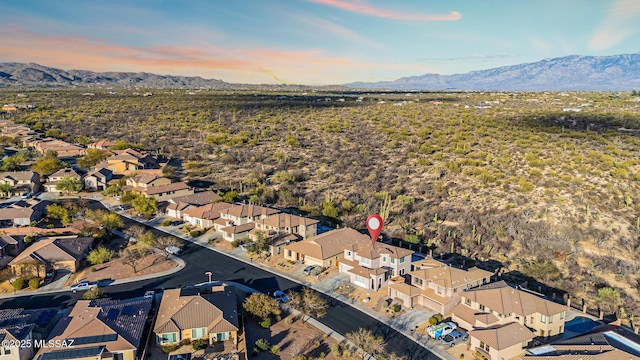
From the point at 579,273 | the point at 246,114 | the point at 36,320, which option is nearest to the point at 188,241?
the point at 36,320

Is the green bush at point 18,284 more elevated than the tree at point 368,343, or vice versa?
the tree at point 368,343

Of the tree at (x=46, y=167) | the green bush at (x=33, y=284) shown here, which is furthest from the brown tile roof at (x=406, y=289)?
the tree at (x=46, y=167)

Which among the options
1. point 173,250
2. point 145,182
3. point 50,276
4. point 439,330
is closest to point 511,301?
point 439,330

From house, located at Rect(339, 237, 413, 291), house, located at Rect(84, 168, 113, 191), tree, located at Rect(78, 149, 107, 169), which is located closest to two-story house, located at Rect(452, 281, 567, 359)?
house, located at Rect(339, 237, 413, 291)

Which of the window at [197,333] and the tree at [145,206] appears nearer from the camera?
the window at [197,333]

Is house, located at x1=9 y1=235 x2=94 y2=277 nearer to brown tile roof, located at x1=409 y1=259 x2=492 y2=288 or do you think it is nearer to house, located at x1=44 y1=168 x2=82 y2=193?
house, located at x1=44 y1=168 x2=82 y2=193

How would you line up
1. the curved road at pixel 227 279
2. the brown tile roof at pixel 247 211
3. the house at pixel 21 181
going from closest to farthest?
1. the curved road at pixel 227 279
2. the brown tile roof at pixel 247 211
3. the house at pixel 21 181

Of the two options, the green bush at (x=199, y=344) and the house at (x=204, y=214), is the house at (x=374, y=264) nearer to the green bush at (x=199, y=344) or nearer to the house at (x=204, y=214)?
the green bush at (x=199, y=344)
